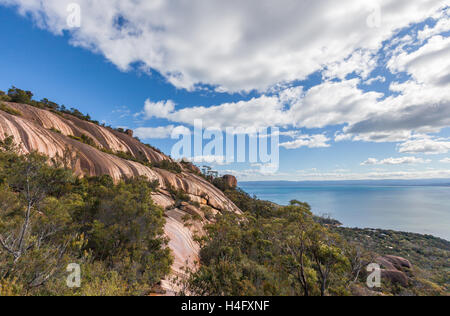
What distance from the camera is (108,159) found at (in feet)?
62.1

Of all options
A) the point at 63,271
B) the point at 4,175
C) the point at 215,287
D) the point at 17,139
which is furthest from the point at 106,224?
the point at 17,139

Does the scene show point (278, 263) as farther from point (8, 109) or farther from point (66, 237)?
point (8, 109)

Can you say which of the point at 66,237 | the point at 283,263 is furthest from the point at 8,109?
the point at 283,263

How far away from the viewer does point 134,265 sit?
769cm

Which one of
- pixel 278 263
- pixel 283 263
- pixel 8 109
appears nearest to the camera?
pixel 283 263

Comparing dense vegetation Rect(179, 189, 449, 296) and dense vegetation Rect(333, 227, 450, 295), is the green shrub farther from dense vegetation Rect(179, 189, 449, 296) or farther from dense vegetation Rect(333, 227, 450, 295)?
dense vegetation Rect(333, 227, 450, 295)

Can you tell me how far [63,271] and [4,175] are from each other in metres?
5.77

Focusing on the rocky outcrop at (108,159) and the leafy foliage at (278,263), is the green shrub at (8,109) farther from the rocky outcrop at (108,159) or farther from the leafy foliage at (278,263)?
the leafy foliage at (278,263)

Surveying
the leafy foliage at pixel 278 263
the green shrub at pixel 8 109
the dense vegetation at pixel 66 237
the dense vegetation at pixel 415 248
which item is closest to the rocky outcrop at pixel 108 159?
the green shrub at pixel 8 109

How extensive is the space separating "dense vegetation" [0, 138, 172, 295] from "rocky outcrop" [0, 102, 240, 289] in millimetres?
2282

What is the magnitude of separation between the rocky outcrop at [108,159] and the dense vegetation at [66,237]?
2282mm

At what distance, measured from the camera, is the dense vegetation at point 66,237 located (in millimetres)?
5297

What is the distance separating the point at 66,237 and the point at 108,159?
14433 millimetres

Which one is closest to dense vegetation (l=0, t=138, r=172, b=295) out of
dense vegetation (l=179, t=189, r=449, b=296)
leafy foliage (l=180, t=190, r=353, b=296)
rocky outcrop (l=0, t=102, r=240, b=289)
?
rocky outcrop (l=0, t=102, r=240, b=289)
